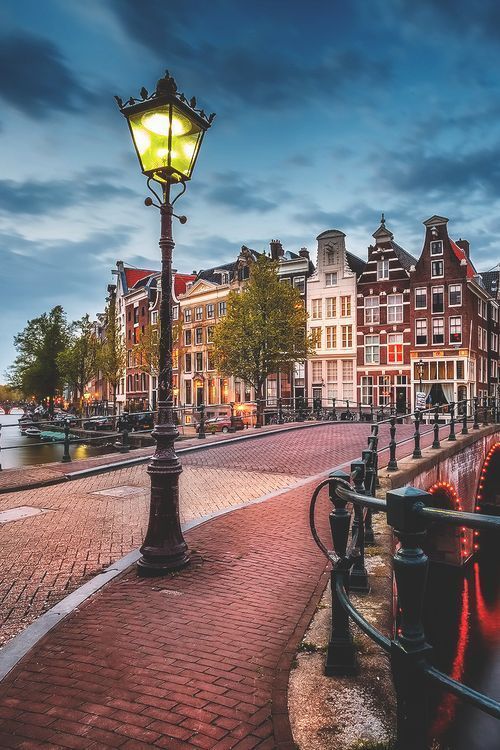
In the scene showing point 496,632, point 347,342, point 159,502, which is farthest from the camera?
point 347,342

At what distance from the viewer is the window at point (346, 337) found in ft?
131

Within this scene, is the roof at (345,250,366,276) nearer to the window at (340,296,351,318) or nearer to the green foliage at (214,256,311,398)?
the window at (340,296,351,318)

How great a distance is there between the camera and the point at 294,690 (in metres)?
2.72

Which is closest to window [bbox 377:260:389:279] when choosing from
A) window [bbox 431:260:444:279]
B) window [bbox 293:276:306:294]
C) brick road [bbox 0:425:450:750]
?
window [bbox 431:260:444:279]

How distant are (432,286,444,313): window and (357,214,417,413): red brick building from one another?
1866mm

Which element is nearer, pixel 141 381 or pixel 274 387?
pixel 274 387

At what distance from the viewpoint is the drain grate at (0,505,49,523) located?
7.22m

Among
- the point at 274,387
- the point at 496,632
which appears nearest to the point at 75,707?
the point at 496,632

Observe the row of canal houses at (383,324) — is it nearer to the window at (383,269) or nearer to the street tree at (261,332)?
the window at (383,269)

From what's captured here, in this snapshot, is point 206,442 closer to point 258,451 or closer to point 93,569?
point 258,451

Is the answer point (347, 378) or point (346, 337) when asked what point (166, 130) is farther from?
point (347, 378)

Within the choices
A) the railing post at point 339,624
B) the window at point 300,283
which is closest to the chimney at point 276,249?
the window at point 300,283

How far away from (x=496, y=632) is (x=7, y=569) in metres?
12.9

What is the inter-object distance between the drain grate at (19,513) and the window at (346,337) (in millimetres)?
34040
